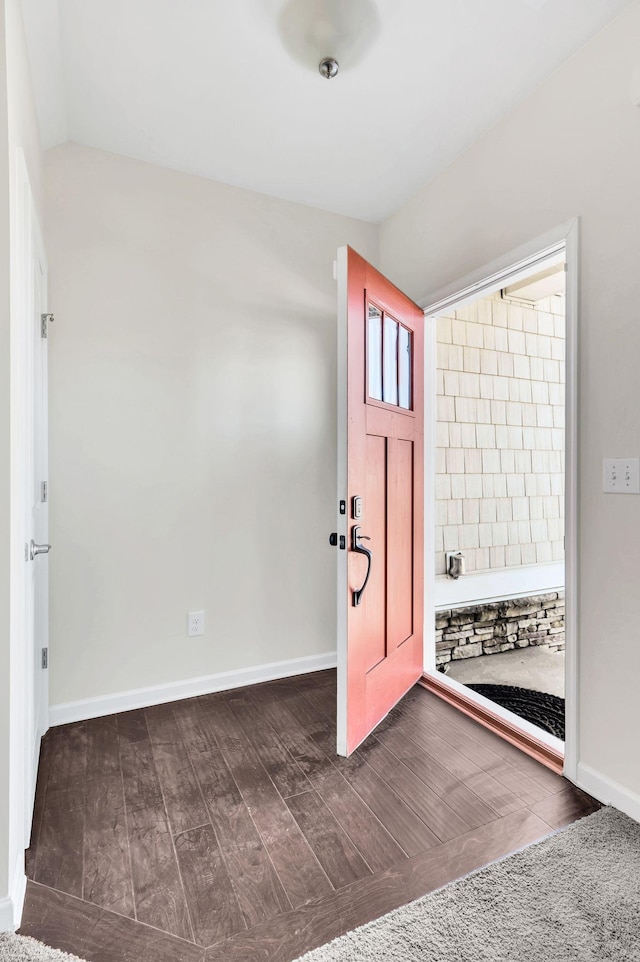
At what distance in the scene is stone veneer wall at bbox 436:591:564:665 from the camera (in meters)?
3.58

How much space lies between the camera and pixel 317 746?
2.18 m

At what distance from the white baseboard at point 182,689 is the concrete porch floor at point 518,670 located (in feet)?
3.40

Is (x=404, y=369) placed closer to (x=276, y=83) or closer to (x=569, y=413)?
(x=569, y=413)

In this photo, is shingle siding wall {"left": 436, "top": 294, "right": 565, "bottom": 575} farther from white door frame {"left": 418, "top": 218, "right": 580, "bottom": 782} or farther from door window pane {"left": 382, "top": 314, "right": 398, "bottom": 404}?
white door frame {"left": 418, "top": 218, "right": 580, "bottom": 782}

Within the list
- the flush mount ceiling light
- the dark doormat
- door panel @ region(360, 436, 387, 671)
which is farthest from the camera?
the dark doormat

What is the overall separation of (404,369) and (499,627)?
7.13 feet

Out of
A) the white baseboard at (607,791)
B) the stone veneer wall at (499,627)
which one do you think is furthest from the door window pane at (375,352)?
the stone veneer wall at (499,627)

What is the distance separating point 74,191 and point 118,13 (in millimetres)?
840

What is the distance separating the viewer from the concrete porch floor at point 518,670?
10.8ft

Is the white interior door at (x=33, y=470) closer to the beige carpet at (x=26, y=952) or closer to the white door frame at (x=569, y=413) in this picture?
the beige carpet at (x=26, y=952)

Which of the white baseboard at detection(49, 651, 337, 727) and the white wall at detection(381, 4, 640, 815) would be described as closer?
the white wall at detection(381, 4, 640, 815)

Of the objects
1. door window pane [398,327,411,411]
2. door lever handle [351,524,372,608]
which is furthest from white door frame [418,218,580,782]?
door lever handle [351,524,372,608]

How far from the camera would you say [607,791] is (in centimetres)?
178

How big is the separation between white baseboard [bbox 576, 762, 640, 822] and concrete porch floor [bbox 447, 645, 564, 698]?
52.4 inches
